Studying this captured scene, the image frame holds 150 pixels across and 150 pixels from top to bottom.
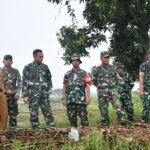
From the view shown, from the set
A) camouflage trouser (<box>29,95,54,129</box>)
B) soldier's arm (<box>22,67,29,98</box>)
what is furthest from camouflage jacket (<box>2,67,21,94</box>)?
camouflage trouser (<box>29,95,54,129</box>)

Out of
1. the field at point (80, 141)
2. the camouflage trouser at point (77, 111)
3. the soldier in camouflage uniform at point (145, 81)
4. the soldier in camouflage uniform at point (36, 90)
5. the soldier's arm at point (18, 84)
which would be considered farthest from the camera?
the soldier's arm at point (18, 84)

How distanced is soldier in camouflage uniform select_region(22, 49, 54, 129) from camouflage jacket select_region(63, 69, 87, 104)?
0.59 metres

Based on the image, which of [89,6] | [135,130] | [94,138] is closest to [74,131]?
[94,138]

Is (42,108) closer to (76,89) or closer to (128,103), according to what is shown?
(76,89)

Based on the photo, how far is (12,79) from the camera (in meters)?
12.8

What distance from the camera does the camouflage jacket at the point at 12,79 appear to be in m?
12.7

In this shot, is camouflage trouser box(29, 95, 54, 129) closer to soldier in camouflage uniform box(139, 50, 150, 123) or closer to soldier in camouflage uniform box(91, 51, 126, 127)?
soldier in camouflage uniform box(91, 51, 126, 127)

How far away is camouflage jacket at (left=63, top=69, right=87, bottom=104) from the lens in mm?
11289

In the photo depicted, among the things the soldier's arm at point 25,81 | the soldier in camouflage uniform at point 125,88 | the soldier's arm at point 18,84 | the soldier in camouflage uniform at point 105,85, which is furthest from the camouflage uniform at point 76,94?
the soldier in camouflage uniform at point 125,88

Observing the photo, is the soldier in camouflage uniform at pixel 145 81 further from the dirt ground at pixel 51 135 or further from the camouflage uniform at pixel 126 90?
the dirt ground at pixel 51 135

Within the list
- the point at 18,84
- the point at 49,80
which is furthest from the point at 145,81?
the point at 18,84

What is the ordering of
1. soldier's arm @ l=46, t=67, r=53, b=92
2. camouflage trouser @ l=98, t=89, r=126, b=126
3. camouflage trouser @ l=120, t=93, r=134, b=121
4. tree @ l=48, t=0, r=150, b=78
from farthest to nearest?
tree @ l=48, t=0, r=150, b=78
camouflage trouser @ l=120, t=93, r=134, b=121
soldier's arm @ l=46, t=67, r=53, b=92
camouflage trouser @ l=98, t=89, r=126, b=126

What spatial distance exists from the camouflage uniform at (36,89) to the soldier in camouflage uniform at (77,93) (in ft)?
1.64

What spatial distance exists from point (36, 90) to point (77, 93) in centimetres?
99
